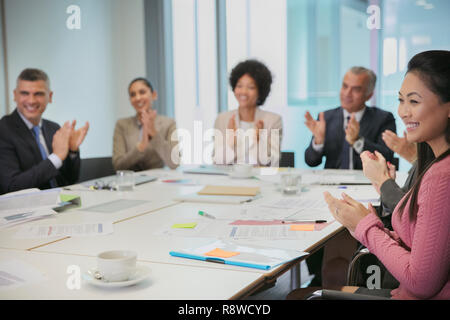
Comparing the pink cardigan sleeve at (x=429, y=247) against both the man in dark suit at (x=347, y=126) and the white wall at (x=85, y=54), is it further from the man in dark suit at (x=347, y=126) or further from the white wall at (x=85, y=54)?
the white wall at (x=85, y=54)

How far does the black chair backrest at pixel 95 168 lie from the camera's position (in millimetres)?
3647

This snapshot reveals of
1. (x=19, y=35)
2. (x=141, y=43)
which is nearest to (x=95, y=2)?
(x=141, y=43)

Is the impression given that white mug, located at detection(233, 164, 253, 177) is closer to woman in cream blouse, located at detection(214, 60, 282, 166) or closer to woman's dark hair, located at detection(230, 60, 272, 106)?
→ woman in cream blouse, located at detection(214, 60, 282, 166)

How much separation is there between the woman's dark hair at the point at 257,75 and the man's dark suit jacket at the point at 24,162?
167cm

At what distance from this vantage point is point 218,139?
4.15 m

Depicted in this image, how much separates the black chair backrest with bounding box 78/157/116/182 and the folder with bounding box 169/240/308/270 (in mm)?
2263

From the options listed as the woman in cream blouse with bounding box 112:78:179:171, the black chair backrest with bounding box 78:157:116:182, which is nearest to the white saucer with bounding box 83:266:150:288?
the black chair backrest with bounding box 78:157:116:182

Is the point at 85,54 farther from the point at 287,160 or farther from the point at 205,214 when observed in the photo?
the point at 205,214

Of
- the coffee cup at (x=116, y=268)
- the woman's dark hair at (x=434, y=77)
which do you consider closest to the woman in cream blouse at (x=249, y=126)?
the woman's dark hair at (x=434, y=77)

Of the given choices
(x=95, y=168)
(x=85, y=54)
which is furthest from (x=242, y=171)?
(x=85, y=54)

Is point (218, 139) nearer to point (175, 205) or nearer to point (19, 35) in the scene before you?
point (175, 205)

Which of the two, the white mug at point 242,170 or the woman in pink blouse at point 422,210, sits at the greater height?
the woman in pink blouse at point 422,210

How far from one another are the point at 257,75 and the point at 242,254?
10.2 ft

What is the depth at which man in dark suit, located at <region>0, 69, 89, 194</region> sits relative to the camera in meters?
3.10
